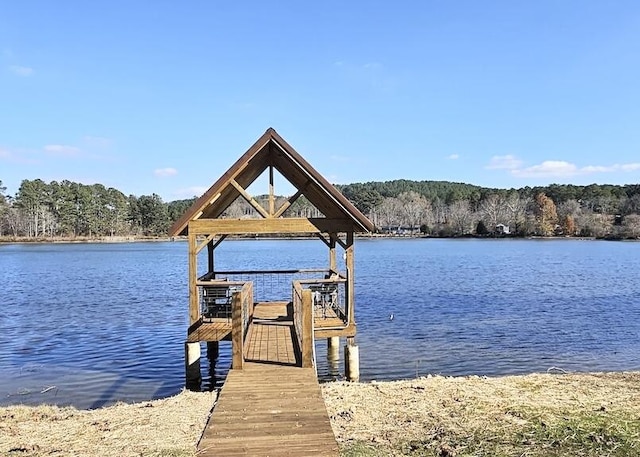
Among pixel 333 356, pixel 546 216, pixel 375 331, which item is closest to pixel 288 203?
pixel 333 356

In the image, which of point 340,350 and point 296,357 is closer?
point 296,357

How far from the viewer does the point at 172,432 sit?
7.00 meters

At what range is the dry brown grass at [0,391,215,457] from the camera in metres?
6.41

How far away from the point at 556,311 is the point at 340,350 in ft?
39.3

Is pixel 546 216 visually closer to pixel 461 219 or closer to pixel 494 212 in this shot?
pixel 494 212

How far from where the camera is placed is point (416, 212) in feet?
464

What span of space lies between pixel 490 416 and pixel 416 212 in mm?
136120

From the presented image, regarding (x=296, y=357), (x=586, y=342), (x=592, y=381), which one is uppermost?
(x=296, y=357)

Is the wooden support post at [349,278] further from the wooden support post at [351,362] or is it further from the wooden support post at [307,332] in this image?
the wooden support post at [307,332]

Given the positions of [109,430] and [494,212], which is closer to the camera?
[109,430]

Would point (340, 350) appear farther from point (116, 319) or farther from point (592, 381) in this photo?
point (116, 319)

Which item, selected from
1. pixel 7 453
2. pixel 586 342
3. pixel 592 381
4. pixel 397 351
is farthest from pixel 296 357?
pixel 586 342

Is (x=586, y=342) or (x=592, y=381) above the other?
(x=592, y=381)

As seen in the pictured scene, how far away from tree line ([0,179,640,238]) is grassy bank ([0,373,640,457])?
254ft
